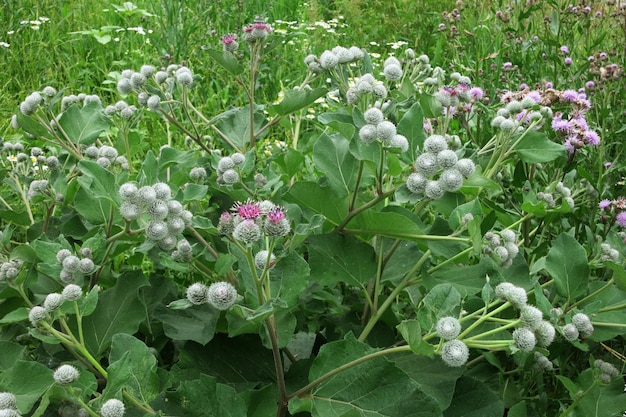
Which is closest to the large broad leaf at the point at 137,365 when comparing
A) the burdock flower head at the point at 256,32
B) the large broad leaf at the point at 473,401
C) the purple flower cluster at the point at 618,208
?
the large broad leaf at the point at 473,401

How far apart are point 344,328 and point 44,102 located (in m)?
1.06

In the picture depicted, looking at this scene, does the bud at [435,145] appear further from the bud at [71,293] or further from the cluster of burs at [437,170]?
the bud at [71,293]

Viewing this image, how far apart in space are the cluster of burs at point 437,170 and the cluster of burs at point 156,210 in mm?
504

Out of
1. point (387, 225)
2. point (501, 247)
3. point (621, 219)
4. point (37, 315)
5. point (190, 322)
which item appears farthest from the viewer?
point (621, 219)

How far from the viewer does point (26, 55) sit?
5.44 metres

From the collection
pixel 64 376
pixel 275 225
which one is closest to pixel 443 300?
pixel 275 225

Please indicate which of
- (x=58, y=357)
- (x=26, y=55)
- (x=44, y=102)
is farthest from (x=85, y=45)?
(x=58, y=357)

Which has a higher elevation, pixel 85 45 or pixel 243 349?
pixel 243 349

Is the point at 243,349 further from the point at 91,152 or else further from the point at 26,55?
the point at 26,55

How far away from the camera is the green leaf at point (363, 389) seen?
1.48 m

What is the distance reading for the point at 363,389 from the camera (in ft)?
4.95

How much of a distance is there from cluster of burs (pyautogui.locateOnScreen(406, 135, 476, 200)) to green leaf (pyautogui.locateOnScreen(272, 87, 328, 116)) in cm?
57

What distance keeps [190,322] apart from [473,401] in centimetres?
73

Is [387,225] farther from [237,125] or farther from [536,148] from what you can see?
[237,125]
